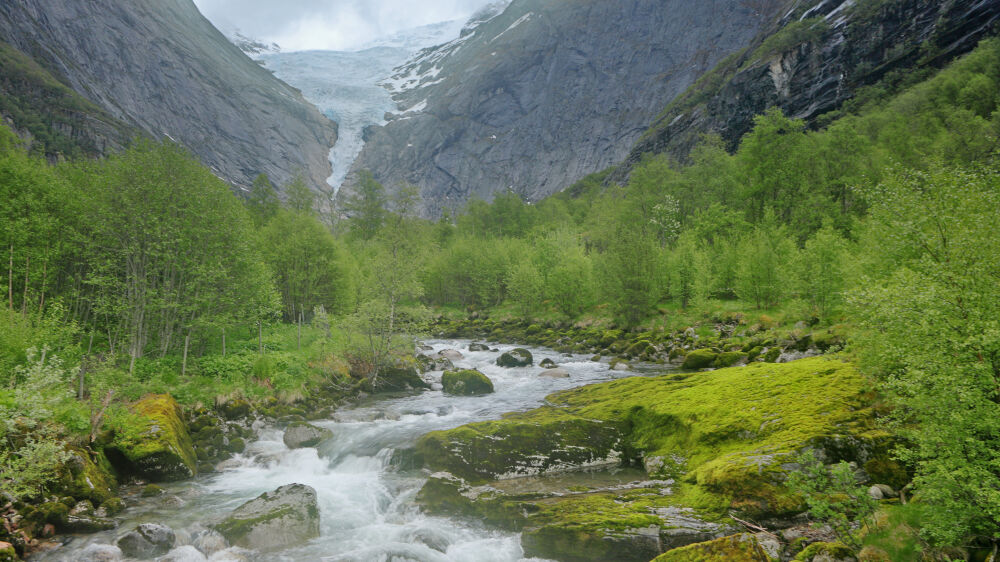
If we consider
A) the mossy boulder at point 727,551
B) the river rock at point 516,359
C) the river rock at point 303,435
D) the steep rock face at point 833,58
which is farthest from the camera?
the steep rock face at point 833,58

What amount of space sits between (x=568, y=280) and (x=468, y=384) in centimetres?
2830

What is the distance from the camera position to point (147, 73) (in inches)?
6053

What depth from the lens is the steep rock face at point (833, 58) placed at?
6769 centimetres

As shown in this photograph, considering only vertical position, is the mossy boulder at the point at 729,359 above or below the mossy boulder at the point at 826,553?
above

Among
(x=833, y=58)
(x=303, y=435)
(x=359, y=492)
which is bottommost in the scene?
(x=359, y=492)

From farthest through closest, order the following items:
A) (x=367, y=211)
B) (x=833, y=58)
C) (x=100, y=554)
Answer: (x=833, y=58) → (x=367, y=211) → (x=100, y=554)

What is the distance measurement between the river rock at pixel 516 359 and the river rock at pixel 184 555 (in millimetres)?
24070

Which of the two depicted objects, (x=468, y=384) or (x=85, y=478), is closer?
(x=85, y=478)

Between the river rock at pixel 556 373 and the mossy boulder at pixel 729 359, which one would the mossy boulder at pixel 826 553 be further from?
the river rock at pixel 556 373

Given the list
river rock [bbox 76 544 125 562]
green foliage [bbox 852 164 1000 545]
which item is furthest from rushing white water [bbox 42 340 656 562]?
green foliage [bbox 852 164 1000 545]

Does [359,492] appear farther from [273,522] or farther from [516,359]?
[516,359]

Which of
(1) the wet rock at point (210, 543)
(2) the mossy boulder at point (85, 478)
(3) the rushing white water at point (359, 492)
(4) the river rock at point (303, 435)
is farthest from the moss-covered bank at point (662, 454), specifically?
(2) the mossy boulder at point (85, 478)

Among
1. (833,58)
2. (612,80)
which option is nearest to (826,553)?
(833,58)

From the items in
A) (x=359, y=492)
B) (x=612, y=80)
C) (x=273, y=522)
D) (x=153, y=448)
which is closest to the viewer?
(x=273, y=522)
